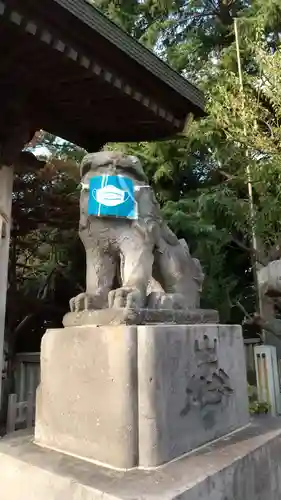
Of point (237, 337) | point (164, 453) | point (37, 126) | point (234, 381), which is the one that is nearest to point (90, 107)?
point (37, 126)

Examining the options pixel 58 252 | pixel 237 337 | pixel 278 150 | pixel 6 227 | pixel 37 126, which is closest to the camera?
pixel 237 337

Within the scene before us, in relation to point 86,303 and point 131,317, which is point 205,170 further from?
point 131,317

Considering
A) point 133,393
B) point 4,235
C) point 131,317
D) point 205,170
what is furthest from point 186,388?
point 205,170

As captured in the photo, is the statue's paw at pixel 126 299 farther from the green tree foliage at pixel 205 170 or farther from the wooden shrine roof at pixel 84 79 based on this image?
the green tree foliage at pixel 205 170

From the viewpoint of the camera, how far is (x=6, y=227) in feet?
11.0

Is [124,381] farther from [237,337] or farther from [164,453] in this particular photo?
[237,337]

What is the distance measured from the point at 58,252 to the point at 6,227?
8.83ft

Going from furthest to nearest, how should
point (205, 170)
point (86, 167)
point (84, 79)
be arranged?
point (205, 170)
point (84, 79)
point (86, 167)

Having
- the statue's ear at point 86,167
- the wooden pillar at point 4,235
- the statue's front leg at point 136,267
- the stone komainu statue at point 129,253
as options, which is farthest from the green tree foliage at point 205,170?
the statue's front leg at point 136,267

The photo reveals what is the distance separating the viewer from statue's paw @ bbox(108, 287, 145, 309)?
1869 millimetres

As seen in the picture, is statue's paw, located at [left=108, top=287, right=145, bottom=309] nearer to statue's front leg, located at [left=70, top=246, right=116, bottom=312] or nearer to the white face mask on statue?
statue's front leg, located at [left=70, top=246, right=116, bottom=312]

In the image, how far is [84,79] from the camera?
2924 millimetres

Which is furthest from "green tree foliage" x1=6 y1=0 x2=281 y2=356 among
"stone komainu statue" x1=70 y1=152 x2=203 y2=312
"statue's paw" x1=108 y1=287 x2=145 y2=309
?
"statue's paw" x1=108 y1=287 x2=145 y2=309

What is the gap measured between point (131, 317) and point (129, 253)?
441 millimetres
